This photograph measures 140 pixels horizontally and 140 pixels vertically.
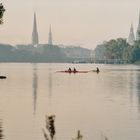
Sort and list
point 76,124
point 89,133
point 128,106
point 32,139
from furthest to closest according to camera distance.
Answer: point 128,106
point 76,124
point 89,133
point 32,139

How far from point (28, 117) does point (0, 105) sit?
38.5ft

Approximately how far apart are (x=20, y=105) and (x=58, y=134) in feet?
71.7

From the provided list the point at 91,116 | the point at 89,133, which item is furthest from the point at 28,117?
the point at 89,133

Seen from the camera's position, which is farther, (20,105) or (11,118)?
(20,105)

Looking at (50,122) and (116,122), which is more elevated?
(50,122)

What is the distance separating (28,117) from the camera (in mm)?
45750

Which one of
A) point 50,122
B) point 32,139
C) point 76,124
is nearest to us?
point 50,122

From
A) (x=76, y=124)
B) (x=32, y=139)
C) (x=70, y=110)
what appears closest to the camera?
(x=32, y=139)

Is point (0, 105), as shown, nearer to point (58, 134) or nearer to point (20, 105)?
point (20, 105)

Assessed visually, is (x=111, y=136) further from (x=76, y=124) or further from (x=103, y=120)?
(x=103, y=120)

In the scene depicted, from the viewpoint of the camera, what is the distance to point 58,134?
35.7 m

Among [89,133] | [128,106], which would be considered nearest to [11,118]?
[89,133]

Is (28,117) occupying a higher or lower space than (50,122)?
lower

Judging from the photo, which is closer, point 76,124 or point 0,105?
point 76,124
